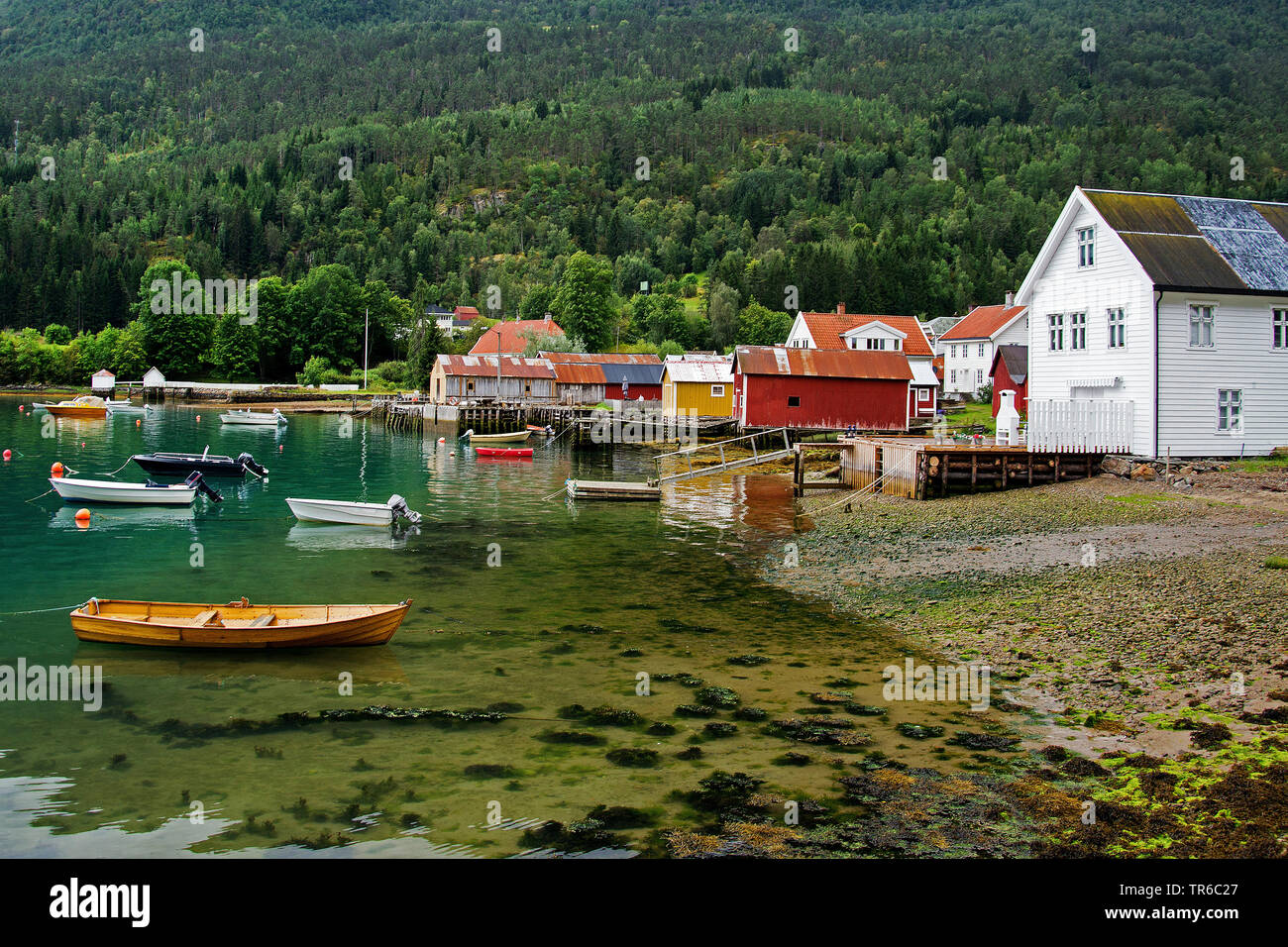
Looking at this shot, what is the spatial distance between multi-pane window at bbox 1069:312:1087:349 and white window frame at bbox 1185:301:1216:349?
3.89 m

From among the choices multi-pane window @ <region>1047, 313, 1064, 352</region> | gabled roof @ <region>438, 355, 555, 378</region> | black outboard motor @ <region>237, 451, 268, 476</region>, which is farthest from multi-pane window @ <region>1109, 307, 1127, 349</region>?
gabled roof @ <region>438, 355, 555, 378</region>

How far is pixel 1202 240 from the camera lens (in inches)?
1467

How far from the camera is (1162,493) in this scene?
1212 inches

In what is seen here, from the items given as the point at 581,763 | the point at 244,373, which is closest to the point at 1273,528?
the point at 581,763

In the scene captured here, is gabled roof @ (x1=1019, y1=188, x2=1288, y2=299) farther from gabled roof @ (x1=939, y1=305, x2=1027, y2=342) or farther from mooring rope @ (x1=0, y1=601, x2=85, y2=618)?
gabled roof @ (x1=939, y1=305, x2=1027, y2=342)

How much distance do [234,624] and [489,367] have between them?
90603mm

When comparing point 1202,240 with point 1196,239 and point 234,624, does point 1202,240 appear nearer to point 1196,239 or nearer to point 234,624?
point 1196,239

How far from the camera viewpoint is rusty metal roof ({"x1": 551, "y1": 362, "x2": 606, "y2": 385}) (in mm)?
107438

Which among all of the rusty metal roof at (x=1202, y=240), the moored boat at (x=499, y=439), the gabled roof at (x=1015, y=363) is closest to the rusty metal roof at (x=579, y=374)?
the moored boat at (x=499, y=439)

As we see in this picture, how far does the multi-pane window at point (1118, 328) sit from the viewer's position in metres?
36.1

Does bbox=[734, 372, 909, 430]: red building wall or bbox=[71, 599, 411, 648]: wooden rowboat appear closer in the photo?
bbox=[71, 599, 411, 648]: wooden rowboat
